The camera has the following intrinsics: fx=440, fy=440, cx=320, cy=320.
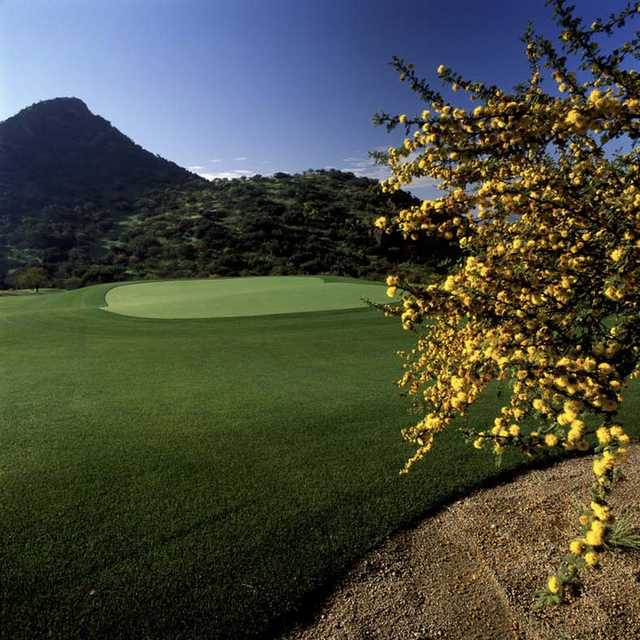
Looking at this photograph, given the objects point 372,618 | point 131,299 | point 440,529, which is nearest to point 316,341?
point 440,529

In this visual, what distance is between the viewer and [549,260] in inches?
118

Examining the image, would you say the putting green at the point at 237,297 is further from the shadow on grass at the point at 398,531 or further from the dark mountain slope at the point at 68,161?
the dark mountain slope at the point at 68,161

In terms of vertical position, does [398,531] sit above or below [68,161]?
below

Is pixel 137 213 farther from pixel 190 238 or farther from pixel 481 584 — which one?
pixel 481 584

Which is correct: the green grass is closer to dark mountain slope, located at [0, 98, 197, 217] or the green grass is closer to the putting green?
the putting green

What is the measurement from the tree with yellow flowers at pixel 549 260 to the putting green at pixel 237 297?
497 inches

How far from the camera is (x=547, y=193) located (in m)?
2.61

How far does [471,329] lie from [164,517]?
358cm

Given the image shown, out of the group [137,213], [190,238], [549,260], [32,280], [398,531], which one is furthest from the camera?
[137,213]

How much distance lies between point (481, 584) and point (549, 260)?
2917 millimetres

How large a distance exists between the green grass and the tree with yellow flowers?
1.91 metres

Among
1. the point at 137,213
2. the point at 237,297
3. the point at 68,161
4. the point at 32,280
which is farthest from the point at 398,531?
the point at 68,161

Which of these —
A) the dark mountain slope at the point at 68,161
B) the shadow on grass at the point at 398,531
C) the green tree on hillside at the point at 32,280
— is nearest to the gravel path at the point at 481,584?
the shadow on grass at the point at 398,531

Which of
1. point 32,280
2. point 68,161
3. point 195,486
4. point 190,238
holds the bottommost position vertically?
point 32,280
